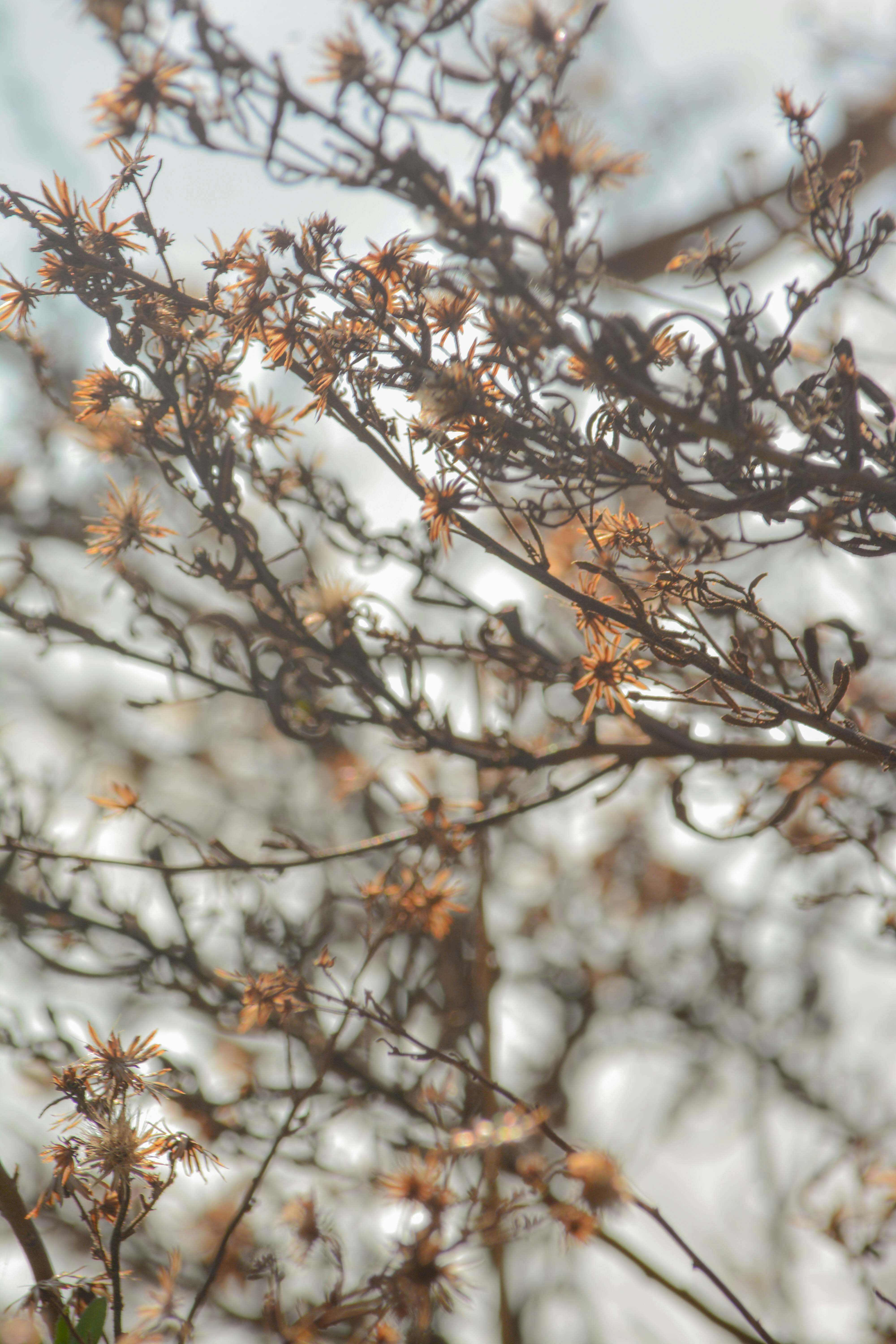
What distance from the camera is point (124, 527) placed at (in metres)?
0.71

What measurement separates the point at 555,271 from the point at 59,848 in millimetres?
811

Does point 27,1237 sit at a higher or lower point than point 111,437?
lower

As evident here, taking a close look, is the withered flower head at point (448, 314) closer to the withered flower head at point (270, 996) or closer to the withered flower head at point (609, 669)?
the withered flower head at point (609, 669)

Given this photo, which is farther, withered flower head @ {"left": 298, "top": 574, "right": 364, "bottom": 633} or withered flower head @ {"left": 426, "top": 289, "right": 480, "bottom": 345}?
withered flower head @ {"left": 298, "top": 574, "right": 364, "bottom": 633}

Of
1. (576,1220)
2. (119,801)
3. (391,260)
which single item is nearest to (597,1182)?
(576,1220)

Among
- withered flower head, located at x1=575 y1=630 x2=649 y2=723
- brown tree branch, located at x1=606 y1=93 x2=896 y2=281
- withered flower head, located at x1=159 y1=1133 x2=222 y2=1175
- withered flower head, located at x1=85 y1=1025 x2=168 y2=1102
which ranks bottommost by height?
withered flower head, located at x1=159 y1=1133 x2=222 y2=1175

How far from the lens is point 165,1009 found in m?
1.52

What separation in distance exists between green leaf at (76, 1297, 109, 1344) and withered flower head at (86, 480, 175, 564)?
21.3 inches

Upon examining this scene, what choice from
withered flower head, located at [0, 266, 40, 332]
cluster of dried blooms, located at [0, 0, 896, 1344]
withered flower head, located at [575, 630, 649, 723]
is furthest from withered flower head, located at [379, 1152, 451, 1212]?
withered flower head, located at [0, 266, 40, 332]

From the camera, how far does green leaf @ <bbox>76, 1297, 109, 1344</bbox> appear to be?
0.57 m

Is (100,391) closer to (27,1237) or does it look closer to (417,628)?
(417,628)

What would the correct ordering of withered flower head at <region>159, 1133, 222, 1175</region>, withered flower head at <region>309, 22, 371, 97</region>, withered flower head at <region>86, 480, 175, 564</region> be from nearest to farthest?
1. withered flower head at <region>309, 22, 371, 97</region>
2. withered flower head at <region>159, 1133, 222, 1175</region>
3. withered flower head at <region>86, 480, 175, 564</region>

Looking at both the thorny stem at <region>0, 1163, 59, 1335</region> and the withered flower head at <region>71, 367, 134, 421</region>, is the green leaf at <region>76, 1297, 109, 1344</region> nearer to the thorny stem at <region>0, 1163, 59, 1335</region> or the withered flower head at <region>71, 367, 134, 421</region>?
the thorny stem at <region>0, 1163, 59, 1335</region>

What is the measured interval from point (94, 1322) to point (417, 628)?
561 mm
